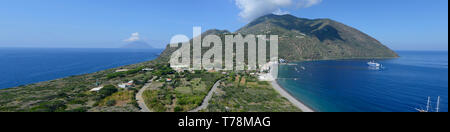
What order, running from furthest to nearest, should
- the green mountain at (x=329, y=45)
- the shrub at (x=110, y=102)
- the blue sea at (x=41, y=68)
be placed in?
the green mountain at (x=329, y=45) → the blue sea at (x=41, y=68) → the shrub at (x=110, y=102)

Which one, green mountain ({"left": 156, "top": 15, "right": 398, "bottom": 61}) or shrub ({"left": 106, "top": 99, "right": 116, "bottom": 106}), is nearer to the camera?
shrub ({"left": 106, "top": 99, "right": 116, "bottom": 106})

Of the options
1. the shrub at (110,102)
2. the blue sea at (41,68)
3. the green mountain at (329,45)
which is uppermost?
the green mountain at (329,45)

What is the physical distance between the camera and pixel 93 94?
26.5 metres

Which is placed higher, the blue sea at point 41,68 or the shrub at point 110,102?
the blue sea at point 41,68

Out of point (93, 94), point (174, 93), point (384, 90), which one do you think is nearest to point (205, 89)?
point (174, 93)

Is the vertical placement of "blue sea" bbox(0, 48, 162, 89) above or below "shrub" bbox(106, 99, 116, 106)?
above

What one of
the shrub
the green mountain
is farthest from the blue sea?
the shrub

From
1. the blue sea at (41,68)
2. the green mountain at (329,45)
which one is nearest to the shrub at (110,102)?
the blue sea at (41,68)

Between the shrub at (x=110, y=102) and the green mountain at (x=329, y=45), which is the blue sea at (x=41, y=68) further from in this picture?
the shrub at (x=110, y=102)

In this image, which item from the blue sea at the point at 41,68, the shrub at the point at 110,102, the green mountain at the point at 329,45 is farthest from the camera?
the green mountain at the point at 329,45

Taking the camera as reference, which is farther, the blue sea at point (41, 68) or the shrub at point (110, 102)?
the blue sea at point (41, 68)

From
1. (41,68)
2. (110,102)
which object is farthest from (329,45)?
(41,68)

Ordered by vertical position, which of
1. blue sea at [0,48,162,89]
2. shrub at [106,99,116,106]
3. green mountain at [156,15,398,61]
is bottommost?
shrub at [106,99,116,106]

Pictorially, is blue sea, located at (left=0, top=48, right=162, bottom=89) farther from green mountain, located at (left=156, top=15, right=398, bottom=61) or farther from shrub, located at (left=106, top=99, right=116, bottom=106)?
shrub, located at (left=106, top=99, right=116, bottom=106)
